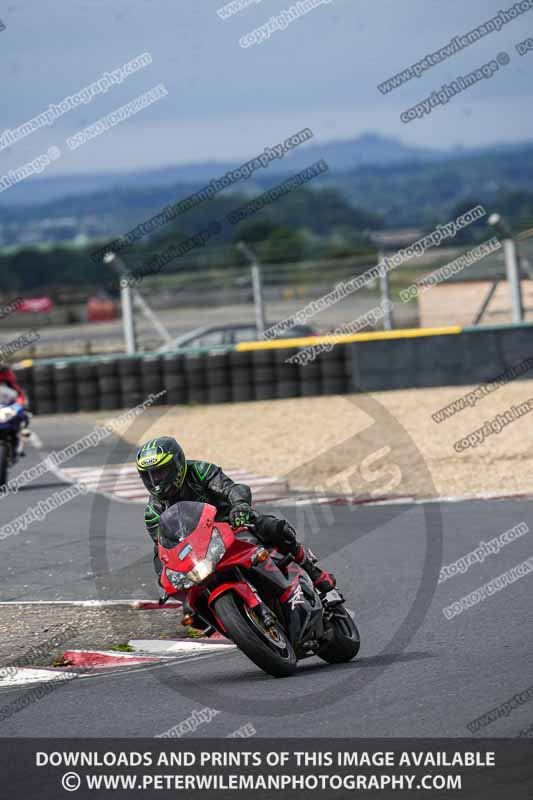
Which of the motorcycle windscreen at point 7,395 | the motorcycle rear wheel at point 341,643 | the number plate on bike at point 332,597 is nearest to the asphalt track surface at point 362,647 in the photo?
the motorcycle rear wheel at point 341,643

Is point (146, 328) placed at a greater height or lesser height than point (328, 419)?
greater

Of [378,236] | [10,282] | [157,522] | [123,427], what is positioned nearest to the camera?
[157,522]

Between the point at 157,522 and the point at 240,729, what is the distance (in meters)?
1.73

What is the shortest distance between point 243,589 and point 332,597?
87 centimetres

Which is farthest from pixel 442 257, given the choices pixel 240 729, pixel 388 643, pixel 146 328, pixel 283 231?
pixel 283 231

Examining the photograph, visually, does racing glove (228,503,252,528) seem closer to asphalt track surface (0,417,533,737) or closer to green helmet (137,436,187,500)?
green helmet (137,436,187,500)

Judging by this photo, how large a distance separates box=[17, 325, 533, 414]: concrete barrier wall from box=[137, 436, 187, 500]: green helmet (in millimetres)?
14368

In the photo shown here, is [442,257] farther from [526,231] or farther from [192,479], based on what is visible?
[192,479]

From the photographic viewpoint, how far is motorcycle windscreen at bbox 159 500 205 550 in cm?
675

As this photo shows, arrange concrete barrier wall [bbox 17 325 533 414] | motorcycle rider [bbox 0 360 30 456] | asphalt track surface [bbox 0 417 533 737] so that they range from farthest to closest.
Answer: concrete barrier wall [bbox 17 325 533 414] → motorcycle rider [bbox 0 360 30 456] → asphalt track surface [bbox 0 417 533 737]

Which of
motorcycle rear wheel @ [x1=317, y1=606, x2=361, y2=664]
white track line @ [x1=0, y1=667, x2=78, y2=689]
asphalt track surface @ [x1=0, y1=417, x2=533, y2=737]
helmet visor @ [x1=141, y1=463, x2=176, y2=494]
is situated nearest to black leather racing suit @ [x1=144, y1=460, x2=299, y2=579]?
helmet visor @ [x1=141, y1=463, x2=176, y2=494]

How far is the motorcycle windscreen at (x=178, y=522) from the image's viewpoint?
6750 millimetres

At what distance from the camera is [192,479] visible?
7.39 m
